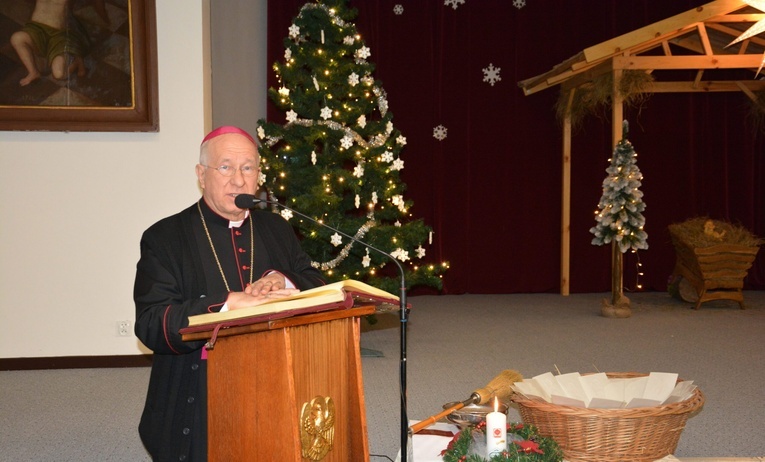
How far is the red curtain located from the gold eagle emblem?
644 cm

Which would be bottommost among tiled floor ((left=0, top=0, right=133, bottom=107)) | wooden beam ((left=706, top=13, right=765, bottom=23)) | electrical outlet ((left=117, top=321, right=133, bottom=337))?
electrical outlet ((left=117, top=321, right=133, bottom=337))

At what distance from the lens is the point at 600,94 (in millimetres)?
7152

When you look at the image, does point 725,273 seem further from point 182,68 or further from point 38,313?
point 38,313

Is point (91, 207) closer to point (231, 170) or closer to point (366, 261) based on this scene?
point (366, 261)

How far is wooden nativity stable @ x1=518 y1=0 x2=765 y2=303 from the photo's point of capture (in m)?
6.65

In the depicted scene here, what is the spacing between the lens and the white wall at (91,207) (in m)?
5.18

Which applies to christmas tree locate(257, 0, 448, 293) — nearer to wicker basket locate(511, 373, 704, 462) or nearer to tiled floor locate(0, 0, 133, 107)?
tiled floor locate(0, 0, 133, 107)

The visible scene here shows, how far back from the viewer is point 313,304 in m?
1.87

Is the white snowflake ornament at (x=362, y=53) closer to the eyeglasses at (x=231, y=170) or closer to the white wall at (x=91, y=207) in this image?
the white wall at (x=91, y=207)

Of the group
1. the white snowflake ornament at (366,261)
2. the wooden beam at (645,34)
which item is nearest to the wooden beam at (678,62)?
the wooden beam at (645,34)

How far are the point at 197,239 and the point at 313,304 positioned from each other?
2.87 feet

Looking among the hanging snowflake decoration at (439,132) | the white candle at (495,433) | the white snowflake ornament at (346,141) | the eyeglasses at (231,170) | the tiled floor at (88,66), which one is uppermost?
the tiled floor at (88,66)

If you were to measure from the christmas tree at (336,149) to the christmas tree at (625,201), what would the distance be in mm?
2003

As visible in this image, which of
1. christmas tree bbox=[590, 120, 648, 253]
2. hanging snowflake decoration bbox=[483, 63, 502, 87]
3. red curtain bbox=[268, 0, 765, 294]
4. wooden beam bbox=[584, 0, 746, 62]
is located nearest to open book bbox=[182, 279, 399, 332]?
wooden beam bbox=[584, 0, 746, 62]
